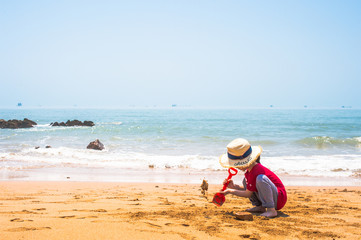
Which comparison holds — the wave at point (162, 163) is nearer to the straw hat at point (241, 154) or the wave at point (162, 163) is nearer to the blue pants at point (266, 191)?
the blue pants at point (266, 191)

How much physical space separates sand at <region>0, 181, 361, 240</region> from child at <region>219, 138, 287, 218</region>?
0.67ft

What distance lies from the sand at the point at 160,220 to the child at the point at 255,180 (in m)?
0.21

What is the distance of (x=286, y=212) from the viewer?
14.4 ft

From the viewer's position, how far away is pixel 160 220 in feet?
12.1

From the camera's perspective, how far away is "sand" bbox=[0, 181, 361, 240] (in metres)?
3.13

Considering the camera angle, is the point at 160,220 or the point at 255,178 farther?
the point at 255,178

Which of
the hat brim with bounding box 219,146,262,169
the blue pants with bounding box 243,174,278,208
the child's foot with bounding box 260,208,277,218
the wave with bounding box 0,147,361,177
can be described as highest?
the hat brim with bounding box 219,146,262,169


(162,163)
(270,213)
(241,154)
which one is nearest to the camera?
(241,154)

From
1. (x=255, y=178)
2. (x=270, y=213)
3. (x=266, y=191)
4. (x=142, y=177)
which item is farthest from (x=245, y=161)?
(x=142, y=177)

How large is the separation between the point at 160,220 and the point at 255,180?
1.39 metres

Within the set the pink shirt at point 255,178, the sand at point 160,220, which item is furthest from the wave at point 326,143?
the pink shirt at point 255,178

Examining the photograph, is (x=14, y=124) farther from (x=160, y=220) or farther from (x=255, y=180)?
(x=255, y=180)

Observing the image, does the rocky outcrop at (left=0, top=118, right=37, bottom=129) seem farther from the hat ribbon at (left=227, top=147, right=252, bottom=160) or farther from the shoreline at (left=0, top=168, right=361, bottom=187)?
the hat ribbon at (left=227, top=147, right=252, bottom=160)

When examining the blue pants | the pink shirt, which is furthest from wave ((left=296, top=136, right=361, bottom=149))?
the blue pants
